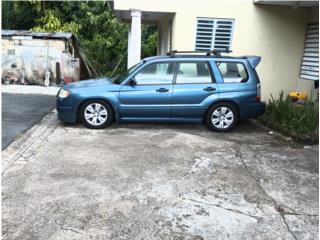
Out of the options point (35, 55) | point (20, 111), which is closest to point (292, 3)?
point (20, 111)

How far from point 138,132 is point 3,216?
4177mm

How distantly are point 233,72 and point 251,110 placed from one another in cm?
92

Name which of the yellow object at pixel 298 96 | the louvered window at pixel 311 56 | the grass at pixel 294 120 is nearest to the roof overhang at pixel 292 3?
the louvered window at pixel 311 56

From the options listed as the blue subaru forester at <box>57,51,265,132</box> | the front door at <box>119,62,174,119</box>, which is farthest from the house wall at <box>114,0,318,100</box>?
the front door at <box>119,62,174,119</box>

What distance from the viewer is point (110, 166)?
5789mm

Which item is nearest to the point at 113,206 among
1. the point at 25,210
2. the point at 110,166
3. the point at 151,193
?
the point at 151,193

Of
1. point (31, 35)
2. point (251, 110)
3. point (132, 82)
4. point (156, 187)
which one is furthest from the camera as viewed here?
point (31, 35)

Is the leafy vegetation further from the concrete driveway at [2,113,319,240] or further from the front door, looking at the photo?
the concrete driveway at [2,113,319,240]

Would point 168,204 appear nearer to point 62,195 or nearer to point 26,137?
point 62,195

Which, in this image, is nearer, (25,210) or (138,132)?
(25,210)

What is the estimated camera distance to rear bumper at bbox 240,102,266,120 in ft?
27.8

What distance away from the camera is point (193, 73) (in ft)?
27.3

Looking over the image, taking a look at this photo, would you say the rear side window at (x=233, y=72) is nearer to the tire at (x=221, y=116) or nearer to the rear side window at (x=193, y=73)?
the rear side window at (x=193, y=73)

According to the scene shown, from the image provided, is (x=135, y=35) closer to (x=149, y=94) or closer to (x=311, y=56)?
(x=149, y=94)
